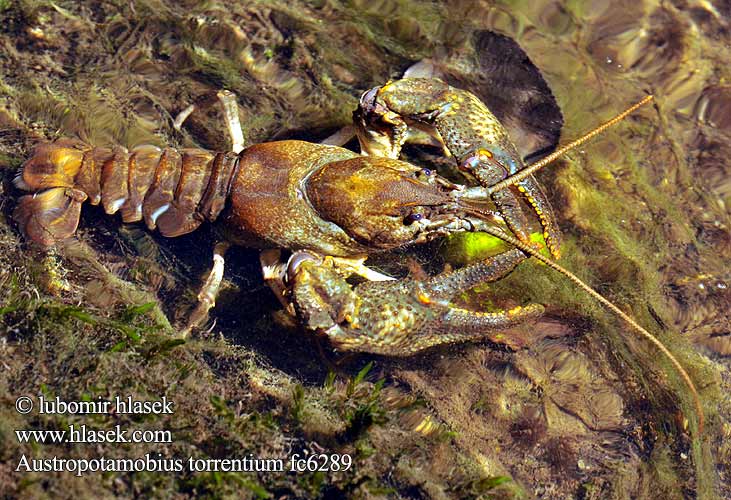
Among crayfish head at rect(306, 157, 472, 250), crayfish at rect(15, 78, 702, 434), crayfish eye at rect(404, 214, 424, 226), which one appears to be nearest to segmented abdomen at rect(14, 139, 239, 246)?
crayfish at rect(15, 78, 702, 434)

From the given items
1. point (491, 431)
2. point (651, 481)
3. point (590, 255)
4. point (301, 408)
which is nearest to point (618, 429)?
point (651, 481)

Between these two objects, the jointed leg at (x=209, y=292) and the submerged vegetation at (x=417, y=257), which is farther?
the jointed leg at (x=209, y=292)

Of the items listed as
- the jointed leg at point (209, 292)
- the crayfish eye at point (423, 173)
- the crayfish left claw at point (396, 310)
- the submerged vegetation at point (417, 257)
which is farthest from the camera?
the jointed leg at point (209, 292)

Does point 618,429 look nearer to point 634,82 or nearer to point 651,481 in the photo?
point 651,481

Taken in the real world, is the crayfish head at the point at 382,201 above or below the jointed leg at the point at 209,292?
above

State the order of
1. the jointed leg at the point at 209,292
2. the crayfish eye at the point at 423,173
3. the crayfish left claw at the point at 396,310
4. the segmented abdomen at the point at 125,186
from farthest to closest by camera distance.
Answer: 1. the segmented abdomen at the point at 125,186
2. the jointed leg at the point at 209,292
3. the crayfish eye at the point at 423,173
4. the crayfish left claw at the point at 396,310

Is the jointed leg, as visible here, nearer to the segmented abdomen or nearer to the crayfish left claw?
the segmented abdomen

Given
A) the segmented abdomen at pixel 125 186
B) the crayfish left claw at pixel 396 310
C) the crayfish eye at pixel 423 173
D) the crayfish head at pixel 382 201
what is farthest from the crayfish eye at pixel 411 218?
the segmented abdomen at pixel 125 186

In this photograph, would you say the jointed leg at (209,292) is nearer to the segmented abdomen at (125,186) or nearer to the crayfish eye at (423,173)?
the segmented abdomen at (125,186)
